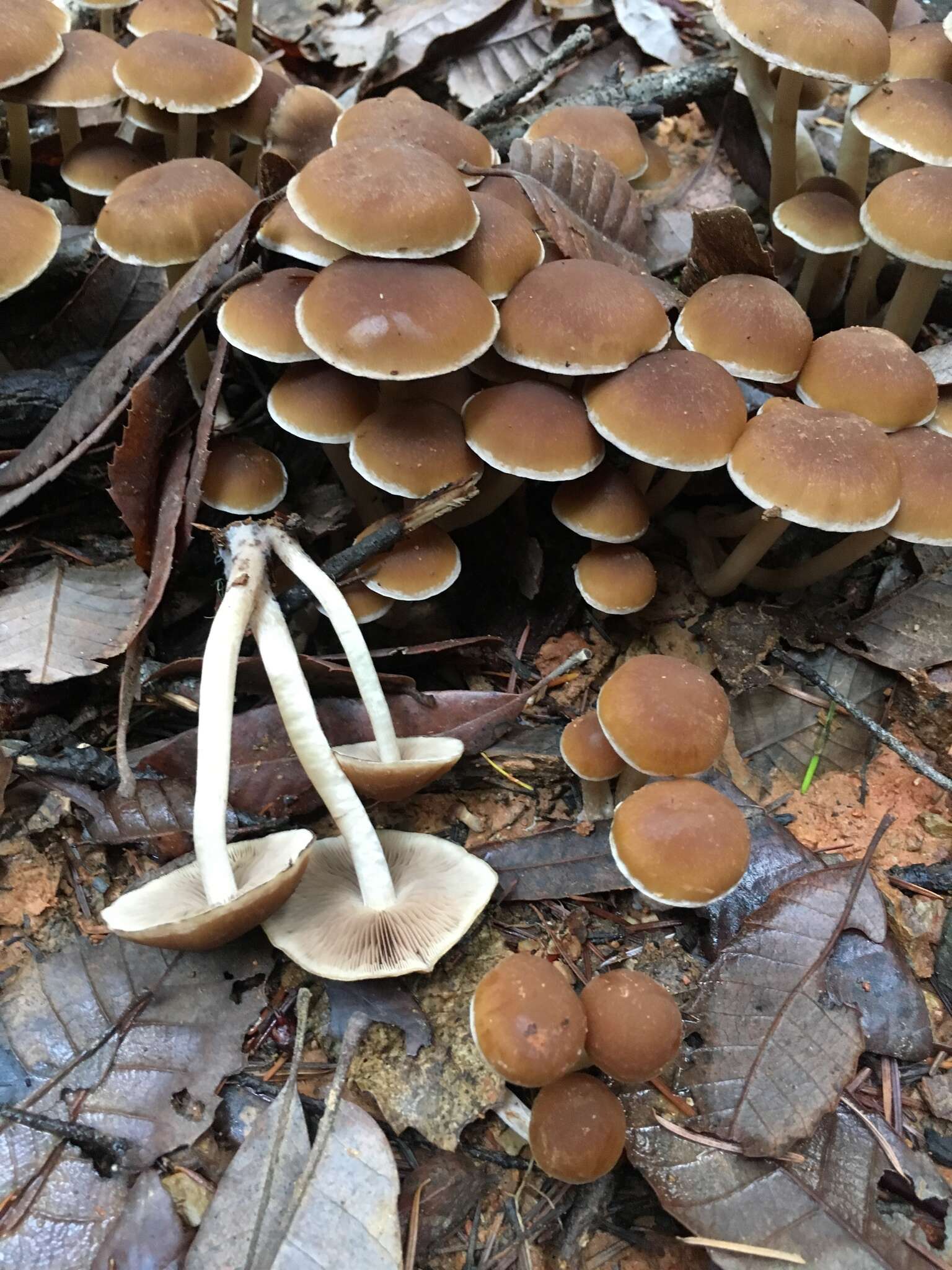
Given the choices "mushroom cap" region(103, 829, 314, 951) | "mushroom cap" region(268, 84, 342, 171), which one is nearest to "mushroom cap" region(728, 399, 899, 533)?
"mushroom cap" region(103, 829, 314, 951)

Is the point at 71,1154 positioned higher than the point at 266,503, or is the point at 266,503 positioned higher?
the point at 266,503

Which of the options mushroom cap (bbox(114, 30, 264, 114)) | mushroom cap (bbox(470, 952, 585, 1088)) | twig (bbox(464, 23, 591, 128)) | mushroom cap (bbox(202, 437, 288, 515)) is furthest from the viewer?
twig (bbox(464, 23, 591, 128))

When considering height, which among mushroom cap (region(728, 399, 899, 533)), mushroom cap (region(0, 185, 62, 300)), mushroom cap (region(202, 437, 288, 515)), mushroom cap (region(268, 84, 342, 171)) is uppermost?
mushroom cap (region(268, 84, 342, 171))

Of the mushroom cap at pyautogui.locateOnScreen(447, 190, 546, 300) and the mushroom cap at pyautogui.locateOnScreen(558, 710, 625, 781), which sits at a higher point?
the mushroom cap at pyautogui.locateOnScreen(447, 190, 546, 300)

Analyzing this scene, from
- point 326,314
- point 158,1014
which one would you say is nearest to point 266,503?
point 326,314

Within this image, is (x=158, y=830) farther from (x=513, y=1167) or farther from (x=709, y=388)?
(x=709, y=388)

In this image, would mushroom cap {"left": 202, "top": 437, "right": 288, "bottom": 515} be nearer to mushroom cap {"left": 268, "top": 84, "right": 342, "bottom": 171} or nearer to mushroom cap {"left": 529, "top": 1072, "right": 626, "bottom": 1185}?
mushroom cap {"left": 268, "top": 84, "right": 342, "bottom": 171}

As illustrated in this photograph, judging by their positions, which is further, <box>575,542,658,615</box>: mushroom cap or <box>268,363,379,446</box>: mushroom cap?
<box>575,542,658,615</box>: mushroom cap

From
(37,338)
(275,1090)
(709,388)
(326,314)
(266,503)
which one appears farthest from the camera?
(37,338)

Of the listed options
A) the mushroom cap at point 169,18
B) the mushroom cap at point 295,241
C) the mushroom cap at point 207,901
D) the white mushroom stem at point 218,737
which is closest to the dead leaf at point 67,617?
the white mushroom stem at point 218,737
